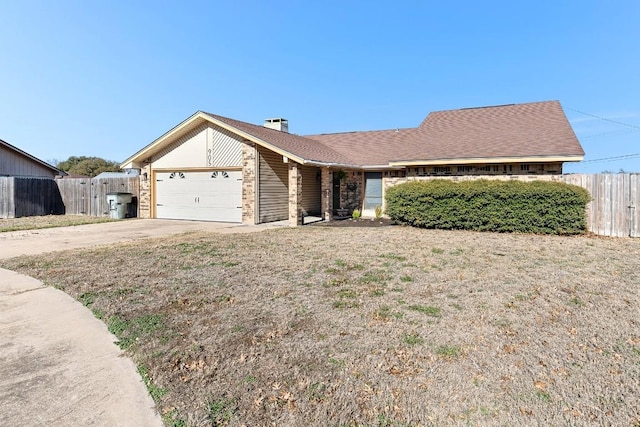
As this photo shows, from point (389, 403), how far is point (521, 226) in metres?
11.4

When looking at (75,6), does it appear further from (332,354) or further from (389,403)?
(389,403)

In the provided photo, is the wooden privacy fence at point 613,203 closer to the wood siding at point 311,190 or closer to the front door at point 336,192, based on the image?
the front door at point 336,192

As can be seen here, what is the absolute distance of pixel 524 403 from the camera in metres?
2.70

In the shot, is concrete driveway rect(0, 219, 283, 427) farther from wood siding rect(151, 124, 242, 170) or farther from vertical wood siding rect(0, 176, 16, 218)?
vertical wood siding rect(0, 176, 16, 218)

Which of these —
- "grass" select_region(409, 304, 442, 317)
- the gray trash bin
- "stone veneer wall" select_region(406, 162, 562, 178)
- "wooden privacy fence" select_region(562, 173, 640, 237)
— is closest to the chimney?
"stone veneer wall" select_region(406, 162, 562, 178)

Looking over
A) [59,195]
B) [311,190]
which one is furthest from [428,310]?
[59,195]

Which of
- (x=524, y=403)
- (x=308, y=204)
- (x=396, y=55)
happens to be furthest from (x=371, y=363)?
(x=396, y=55)

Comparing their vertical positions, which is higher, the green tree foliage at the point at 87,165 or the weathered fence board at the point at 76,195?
the green tree foliage at the point at 87,165

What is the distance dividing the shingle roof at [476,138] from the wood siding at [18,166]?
19.2 meters

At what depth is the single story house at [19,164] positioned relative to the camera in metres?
21.6

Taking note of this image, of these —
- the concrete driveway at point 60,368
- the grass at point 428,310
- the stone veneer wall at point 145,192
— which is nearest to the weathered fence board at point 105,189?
the stone veneer wall at point 145,192

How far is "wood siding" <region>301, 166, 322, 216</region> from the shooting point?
17.8 metres

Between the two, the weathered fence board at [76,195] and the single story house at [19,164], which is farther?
the single story house at [19,164]

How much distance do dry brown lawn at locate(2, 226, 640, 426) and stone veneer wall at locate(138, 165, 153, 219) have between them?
989 centimetres
